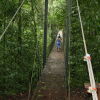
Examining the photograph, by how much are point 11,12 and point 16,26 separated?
0.37m

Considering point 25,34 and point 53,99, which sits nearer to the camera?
point 53,99

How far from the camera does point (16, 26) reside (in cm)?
430

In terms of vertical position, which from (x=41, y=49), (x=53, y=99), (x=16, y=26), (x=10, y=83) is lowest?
(x=53, y=99)

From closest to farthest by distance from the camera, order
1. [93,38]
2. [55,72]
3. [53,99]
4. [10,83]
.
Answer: [10,83], [53,99], [93,38], [55,72]

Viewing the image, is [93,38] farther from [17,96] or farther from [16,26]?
[17,96]

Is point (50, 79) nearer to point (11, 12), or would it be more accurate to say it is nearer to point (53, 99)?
point (53, 99)

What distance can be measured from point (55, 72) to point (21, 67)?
53.8 inches

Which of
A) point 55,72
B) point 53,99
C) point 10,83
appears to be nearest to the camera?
point 10,83

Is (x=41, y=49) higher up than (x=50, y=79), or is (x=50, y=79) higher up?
(x=41, y=49)

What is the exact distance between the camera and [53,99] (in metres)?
4.11

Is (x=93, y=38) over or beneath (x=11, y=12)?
beneath

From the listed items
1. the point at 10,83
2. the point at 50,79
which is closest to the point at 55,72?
the point at 50,79

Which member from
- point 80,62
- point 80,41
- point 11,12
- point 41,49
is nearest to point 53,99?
point 80,62

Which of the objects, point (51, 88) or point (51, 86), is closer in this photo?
point (51, 88)
